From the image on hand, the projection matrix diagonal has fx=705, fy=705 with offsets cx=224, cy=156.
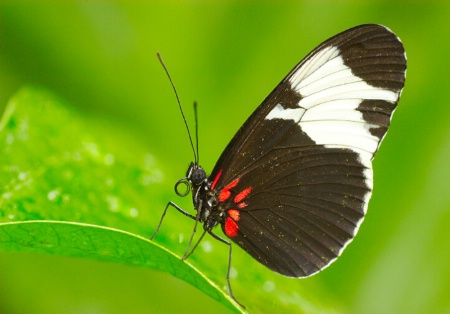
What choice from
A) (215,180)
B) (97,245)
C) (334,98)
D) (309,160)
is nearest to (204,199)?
(215,180)

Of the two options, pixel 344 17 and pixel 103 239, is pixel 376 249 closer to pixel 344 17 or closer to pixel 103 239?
pixel 344 17

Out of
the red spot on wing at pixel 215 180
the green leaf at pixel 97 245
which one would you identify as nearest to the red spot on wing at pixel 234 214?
the red spot on wing at pixel 215 180

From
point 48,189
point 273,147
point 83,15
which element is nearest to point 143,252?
point 48,189

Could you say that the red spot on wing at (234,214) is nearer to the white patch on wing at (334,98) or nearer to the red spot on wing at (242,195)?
the red spot on wing at (242,195)

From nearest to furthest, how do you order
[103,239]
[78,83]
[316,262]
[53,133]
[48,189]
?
[103,239], [48,189], [316,262], [53,133], [78,83]

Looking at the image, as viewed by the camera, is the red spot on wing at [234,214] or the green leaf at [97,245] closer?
the green leaf at [97,245]
